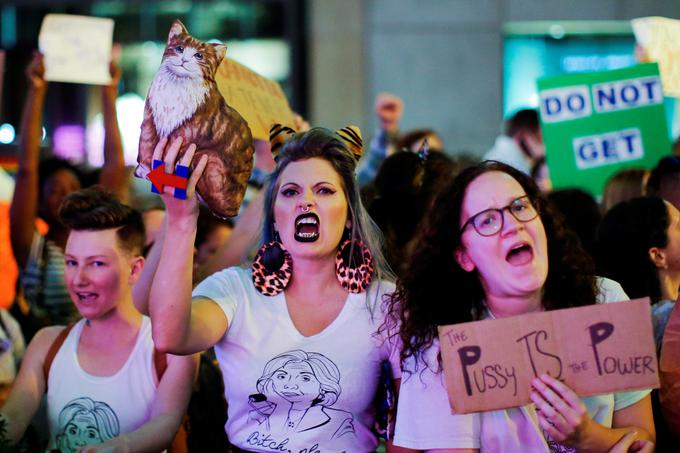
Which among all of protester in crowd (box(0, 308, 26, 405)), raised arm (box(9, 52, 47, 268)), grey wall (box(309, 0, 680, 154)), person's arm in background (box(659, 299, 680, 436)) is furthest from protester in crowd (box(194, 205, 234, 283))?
grey wall (box(309, 0, 680, 154))

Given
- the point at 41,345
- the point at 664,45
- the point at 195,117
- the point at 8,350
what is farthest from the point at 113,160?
the point at 664,45

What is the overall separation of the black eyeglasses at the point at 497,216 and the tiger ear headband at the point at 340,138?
59cm

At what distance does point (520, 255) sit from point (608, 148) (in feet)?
10.4

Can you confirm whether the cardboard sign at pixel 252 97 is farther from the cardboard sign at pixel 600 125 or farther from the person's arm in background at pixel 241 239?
the cardboard sign at pixel 600 125

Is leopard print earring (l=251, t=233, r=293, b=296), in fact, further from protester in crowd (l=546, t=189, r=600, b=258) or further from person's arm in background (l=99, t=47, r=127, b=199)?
Result: person's arm in background (l=99, t=47, r=127, b=199)

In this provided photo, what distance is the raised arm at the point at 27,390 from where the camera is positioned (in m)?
3.86

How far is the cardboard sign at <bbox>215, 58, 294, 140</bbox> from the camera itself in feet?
13.5

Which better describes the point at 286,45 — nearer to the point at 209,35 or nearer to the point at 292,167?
the point at 209,35

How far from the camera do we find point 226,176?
3301mm

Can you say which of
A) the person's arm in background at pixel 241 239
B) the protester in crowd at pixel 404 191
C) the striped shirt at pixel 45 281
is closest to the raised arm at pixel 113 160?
the striped shirt at pixel 45 281

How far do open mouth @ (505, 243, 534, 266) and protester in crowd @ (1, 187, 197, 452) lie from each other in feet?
4.12

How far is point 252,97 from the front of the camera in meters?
4.32

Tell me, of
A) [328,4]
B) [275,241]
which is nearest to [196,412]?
[275,241]

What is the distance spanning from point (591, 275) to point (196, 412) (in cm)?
180
